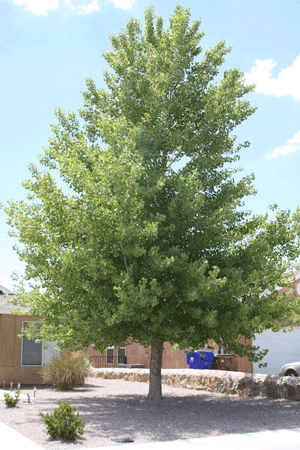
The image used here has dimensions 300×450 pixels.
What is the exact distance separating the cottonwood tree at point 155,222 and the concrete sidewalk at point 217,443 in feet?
9.24

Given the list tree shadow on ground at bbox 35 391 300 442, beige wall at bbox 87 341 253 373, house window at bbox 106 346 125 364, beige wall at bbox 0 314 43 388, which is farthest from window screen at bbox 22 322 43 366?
house window at bbox 106 346 125 364

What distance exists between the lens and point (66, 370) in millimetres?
16672

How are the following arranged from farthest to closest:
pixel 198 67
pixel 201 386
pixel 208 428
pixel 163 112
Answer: pixel 201 386 → pixel 198 67 → pixel 163 112 → pixel 208 428

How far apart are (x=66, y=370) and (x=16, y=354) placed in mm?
2757

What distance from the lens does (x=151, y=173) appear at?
12.3 meters

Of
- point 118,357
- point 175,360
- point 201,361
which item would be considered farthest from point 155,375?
point 118,357

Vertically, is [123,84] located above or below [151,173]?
above

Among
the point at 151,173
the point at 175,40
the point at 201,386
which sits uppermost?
the point at 175,40

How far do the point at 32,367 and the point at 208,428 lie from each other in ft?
36.2

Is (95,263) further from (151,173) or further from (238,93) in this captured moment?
(238,93)

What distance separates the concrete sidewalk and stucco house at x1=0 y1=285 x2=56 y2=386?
10.0 metres

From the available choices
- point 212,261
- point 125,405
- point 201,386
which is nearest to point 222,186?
point 212,261

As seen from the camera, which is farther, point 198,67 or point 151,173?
point 198,67

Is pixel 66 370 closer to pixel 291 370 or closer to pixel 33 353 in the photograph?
pixel 33 353
